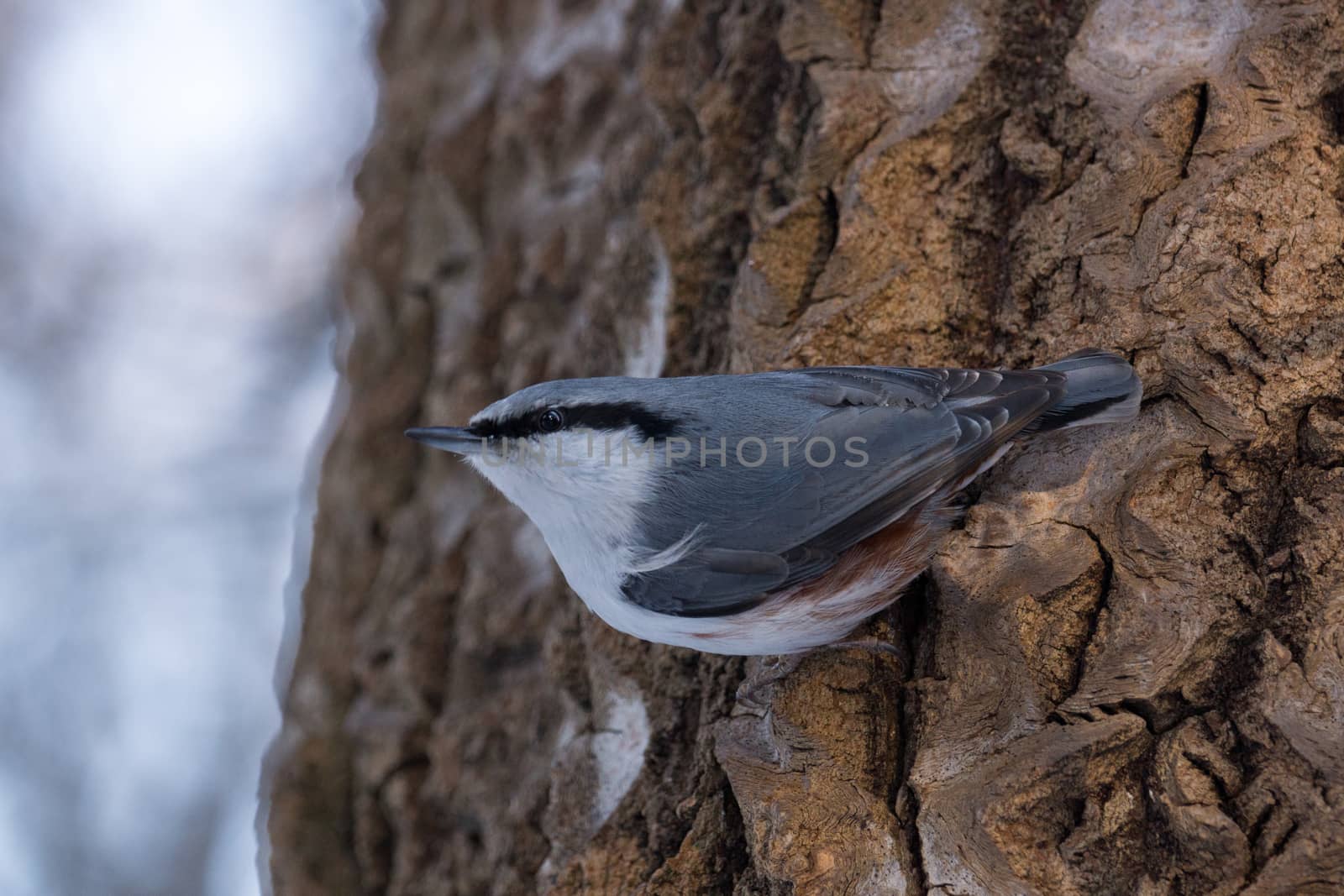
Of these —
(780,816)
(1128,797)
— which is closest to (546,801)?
(780,816)

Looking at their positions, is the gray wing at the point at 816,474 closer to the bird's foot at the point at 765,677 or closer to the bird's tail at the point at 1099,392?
the bird's tail at the point at 1099,392

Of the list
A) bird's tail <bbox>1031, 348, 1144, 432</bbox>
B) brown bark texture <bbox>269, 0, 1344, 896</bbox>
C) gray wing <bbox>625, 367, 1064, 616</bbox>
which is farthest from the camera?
gray wing <bbox>625, 367, 1064, 616</bbox>

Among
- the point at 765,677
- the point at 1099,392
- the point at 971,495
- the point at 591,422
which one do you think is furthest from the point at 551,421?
the point at 1099,392

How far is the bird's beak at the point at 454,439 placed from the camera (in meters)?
2.09

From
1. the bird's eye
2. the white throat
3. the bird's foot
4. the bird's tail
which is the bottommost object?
the bird's foot

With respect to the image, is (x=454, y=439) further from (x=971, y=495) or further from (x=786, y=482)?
(x=971, y=495)

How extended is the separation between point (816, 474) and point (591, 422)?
47 centimetres

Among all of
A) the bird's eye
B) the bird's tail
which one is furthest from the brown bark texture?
the bird's eye

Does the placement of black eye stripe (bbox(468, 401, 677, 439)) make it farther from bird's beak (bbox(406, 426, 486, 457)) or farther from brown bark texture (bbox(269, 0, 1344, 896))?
brown bark texture (bbox(269, 0, 1344, 896))

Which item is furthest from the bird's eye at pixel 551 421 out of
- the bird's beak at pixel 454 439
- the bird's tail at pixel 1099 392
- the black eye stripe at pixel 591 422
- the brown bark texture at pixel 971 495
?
the bird's tail at pixel 1099 392

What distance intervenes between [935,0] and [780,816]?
5.25ft

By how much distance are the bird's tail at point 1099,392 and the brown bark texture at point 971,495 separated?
5cm

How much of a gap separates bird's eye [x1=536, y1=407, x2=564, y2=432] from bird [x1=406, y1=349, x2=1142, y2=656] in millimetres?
28

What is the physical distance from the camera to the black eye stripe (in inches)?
76.1
